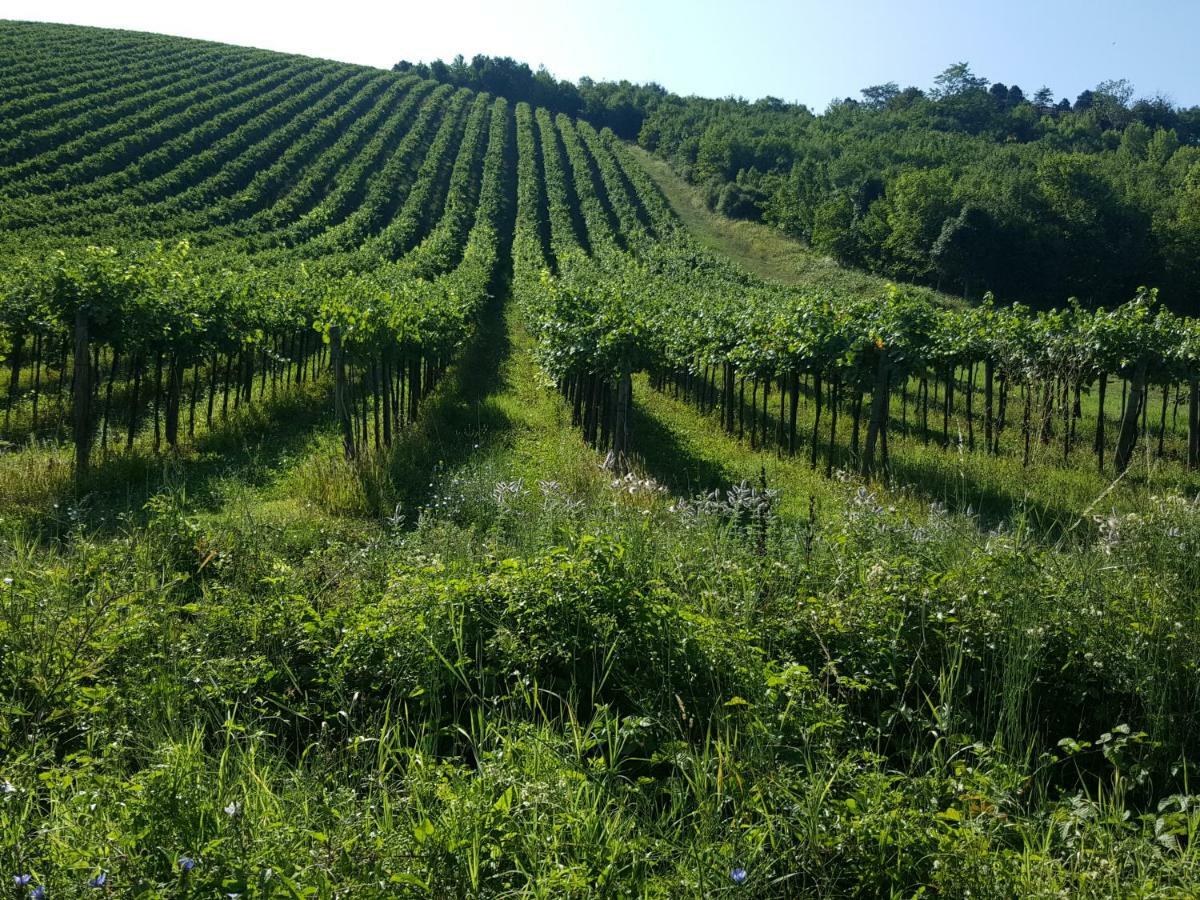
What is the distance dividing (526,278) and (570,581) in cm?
3115

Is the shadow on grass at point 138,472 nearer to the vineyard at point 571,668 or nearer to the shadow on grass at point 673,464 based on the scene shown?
the vineyard at point 571,668

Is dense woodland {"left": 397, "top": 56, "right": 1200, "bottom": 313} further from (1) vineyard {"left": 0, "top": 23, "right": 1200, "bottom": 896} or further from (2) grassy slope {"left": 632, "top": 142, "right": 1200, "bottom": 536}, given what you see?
(1) vineyard {"left": 0, "top": 23, "right": 1200, "bottom": 896}

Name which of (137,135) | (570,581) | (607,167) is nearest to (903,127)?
(607,167)

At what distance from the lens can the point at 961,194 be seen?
59.9 metres

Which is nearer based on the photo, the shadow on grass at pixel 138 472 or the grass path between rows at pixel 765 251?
the shadow on grass at pixel 138 472

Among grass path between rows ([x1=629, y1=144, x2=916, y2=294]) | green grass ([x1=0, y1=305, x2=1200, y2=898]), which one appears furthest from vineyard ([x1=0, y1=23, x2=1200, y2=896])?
grass path between rows ([x1=629, y1=144, x2=916, y2=294])

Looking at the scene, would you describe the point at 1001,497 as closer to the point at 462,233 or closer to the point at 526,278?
the point at 526,278

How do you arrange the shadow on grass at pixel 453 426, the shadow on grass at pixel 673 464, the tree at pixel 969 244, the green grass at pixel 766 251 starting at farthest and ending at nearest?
the tree at pixel 969 244
the green grass at pixel 766 251
the shadow on grass at pixel 673 464
the shadow on grass at pixel 453 426

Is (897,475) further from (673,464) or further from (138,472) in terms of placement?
(138,472)

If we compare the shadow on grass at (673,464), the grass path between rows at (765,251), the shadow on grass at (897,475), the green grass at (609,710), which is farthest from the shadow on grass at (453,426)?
the grass path between rows at (765,251)

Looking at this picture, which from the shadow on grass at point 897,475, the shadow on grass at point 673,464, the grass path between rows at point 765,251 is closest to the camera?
the shadow on grass at point 897,475

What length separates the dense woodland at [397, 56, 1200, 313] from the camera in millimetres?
57594

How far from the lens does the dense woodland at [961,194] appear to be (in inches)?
2267

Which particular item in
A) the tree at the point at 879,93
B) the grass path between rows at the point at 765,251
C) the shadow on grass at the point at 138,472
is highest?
the tree at the point at 879,93
